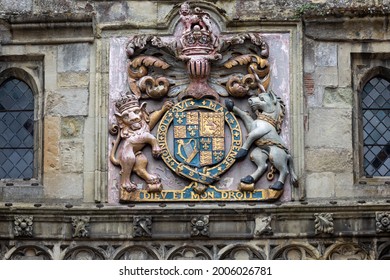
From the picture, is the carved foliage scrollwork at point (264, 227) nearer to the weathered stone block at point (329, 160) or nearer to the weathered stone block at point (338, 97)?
the weathered stone block at point (329, 160)

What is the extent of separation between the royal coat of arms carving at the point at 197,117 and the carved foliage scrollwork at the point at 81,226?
557mm

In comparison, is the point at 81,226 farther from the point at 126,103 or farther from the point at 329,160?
the point at 329,160

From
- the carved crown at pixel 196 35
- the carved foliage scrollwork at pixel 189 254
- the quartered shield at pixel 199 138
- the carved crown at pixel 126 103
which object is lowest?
the carved foliage scrollwork at pixel 189 254

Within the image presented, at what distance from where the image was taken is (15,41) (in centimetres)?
2205

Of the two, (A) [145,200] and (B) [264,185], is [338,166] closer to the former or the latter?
(B) [264,185]

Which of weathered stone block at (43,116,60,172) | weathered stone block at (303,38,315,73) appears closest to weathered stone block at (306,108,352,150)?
weathered stone block at (303,38,315,73)

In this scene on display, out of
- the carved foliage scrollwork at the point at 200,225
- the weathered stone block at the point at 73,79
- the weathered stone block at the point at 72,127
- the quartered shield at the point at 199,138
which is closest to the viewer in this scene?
the carved foliage scrollwork at the point at 200,225

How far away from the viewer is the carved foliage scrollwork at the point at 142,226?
21.1 meters

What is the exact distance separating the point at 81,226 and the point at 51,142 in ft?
3.91

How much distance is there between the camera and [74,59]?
2195 centimetres

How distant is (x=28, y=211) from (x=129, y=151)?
1.42 meters

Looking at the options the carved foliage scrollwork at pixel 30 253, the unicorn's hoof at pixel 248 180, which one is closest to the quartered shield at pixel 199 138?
the unicorn's hoof at pixel 248 180

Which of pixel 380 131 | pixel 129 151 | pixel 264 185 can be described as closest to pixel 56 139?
pixel 129 151

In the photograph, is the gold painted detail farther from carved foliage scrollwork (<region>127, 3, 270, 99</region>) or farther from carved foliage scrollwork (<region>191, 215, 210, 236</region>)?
carved foliage scrollwork (<region>191, 215, 210, 236</region>)
